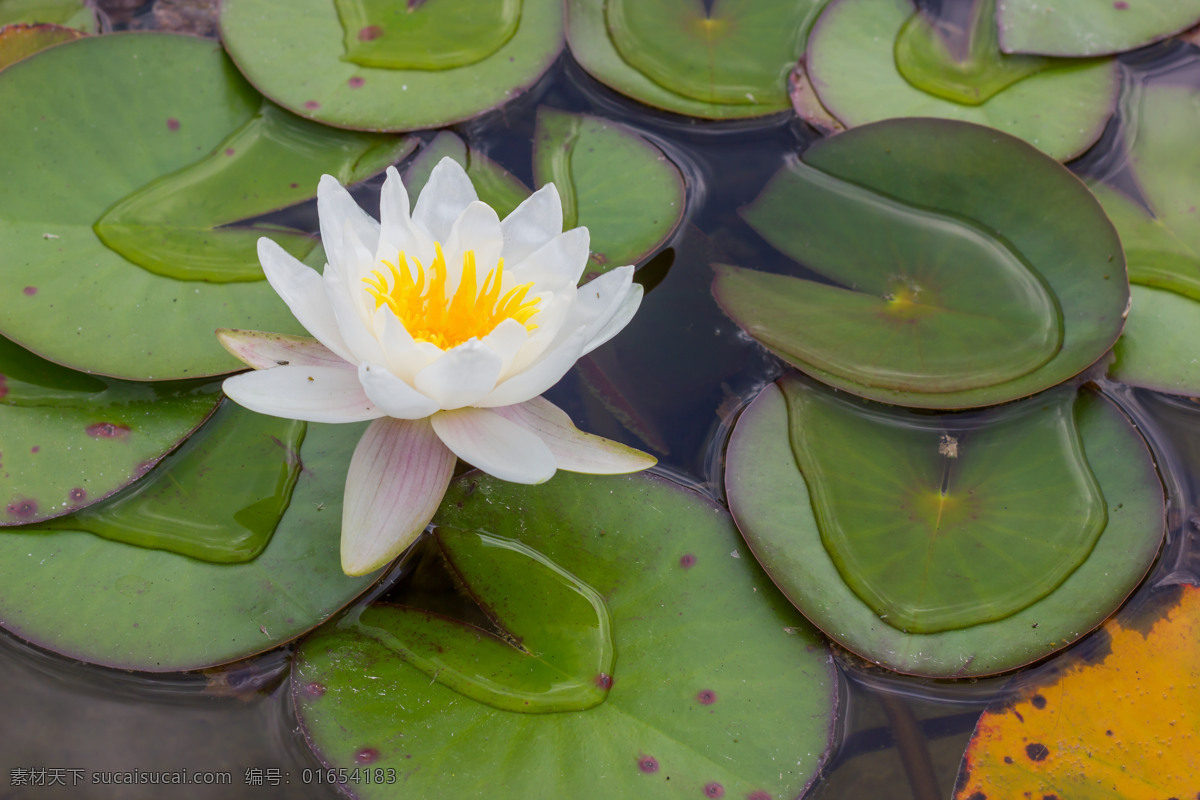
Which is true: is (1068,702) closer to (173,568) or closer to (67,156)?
(173,568)

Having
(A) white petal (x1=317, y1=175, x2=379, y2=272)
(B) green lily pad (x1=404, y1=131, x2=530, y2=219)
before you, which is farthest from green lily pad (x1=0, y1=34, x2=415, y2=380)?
(A) white petal (x1=317, y1=175, x2=379, y2=272)

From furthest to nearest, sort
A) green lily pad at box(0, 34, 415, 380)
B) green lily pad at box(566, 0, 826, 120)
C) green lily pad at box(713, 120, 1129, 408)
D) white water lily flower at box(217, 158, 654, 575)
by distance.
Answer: green lily pad at box(566, 0, 826, 120), green lily pad at box(713, 120, 1129, 408), green lily pad at box(0, 34, 415, 380), white water lily flower at box(217, 158, 654, 575)

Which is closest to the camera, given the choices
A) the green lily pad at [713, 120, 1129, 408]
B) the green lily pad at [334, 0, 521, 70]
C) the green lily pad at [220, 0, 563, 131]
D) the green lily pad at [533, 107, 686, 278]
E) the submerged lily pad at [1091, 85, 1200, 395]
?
the green lily pad at [713, 120, 1129, 408]

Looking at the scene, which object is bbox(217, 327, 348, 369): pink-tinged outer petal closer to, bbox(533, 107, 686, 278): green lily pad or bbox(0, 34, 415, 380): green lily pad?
bbox(0, 34, 415, 380): green lily pad

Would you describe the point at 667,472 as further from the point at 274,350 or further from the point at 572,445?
the point at 274,350

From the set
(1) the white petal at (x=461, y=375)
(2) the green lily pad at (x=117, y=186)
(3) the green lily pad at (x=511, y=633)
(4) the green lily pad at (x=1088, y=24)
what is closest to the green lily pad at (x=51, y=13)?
(2) the green lily pad at (x=117, y=186)

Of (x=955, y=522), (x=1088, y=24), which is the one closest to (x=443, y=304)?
(x=955, y=522)

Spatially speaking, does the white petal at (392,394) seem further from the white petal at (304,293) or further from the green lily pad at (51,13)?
the green lily pad at (51,13)
